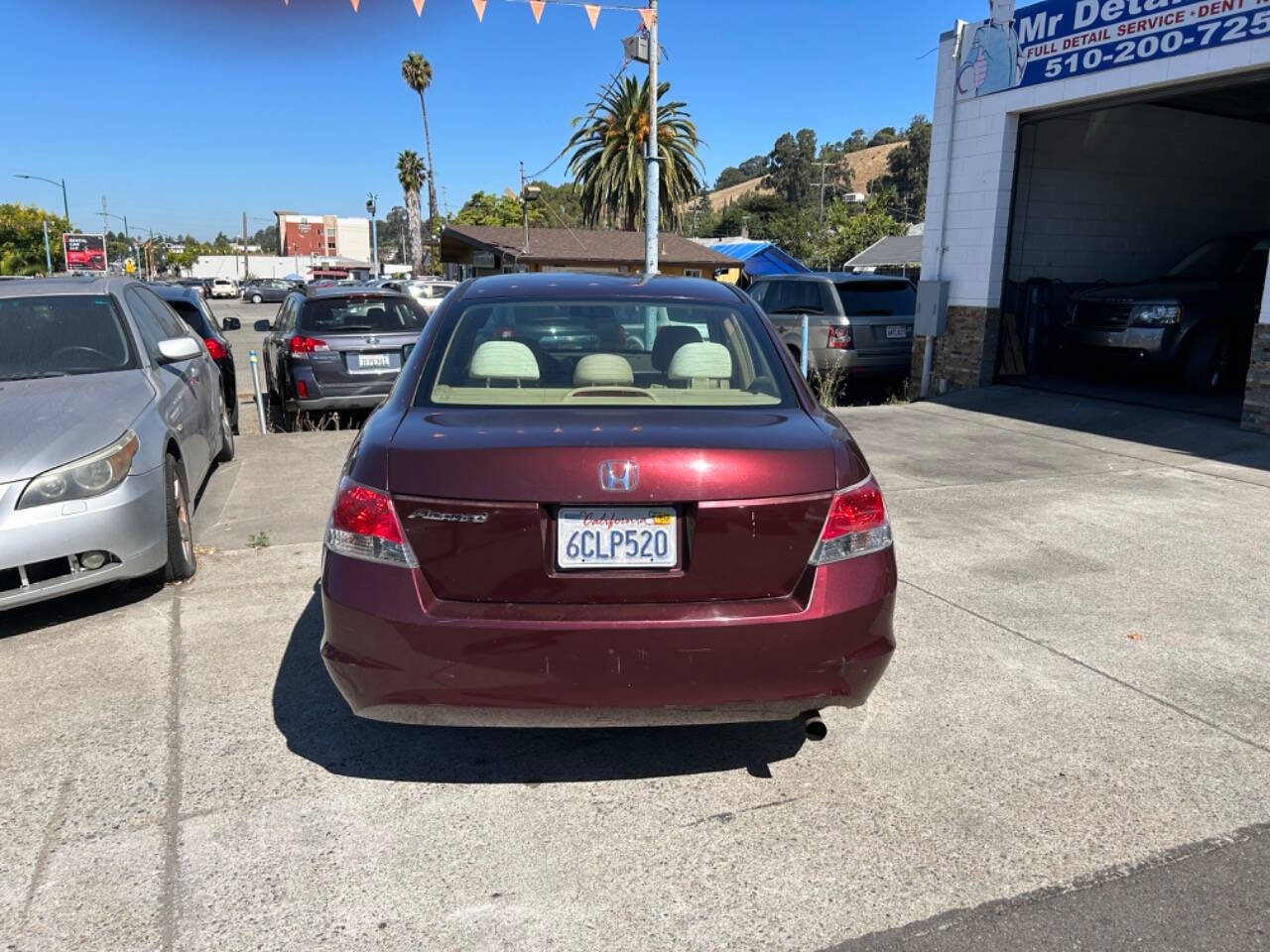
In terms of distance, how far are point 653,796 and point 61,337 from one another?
4.64 meters

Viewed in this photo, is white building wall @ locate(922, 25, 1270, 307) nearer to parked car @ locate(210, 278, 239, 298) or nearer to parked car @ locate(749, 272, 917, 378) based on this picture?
parked car @ locate(749, 272, 917, 378)

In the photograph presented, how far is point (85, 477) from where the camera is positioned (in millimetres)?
4059

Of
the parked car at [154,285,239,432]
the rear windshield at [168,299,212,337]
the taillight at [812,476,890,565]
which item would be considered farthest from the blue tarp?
the taillight at [812,476,890,565]

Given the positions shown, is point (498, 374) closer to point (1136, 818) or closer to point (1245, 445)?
point (1136, 818)

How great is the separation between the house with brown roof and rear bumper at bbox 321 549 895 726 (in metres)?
30.1

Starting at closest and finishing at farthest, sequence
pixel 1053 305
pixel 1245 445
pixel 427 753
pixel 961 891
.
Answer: pixel 961 891, pixel 427 753, pixel 1245 445, pixel 1053 305

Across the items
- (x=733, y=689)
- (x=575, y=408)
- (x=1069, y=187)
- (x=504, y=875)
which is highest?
(x=1069, y=187)

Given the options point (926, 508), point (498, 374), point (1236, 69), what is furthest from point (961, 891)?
point (1236, 69)

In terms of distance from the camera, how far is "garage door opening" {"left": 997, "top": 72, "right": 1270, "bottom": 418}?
10758mm

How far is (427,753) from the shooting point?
3205 millimetres

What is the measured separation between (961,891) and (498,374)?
7.32ft

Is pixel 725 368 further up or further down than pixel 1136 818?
further up

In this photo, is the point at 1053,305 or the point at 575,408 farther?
the point at 1053,305

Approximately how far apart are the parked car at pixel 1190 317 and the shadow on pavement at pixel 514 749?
9.45 meters
